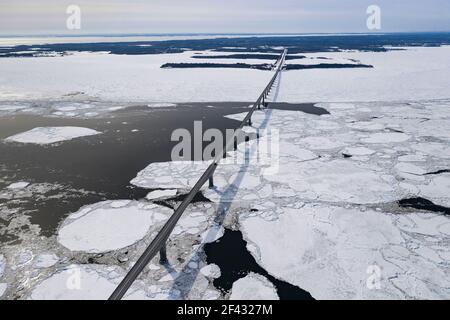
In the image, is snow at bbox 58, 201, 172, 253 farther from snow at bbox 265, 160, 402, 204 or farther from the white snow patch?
the white snow patch

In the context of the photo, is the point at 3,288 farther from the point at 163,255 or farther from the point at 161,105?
the point at 161,105

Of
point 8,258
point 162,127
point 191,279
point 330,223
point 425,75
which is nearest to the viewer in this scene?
point 191,279

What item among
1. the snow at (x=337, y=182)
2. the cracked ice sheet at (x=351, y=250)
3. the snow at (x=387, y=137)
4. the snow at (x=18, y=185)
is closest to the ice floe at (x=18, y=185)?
the snow at (x=18, y=185)

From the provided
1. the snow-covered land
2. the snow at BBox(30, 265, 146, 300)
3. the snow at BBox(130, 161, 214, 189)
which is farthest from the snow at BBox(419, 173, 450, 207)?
the snow at BBox(30, 265, 146, 300)
